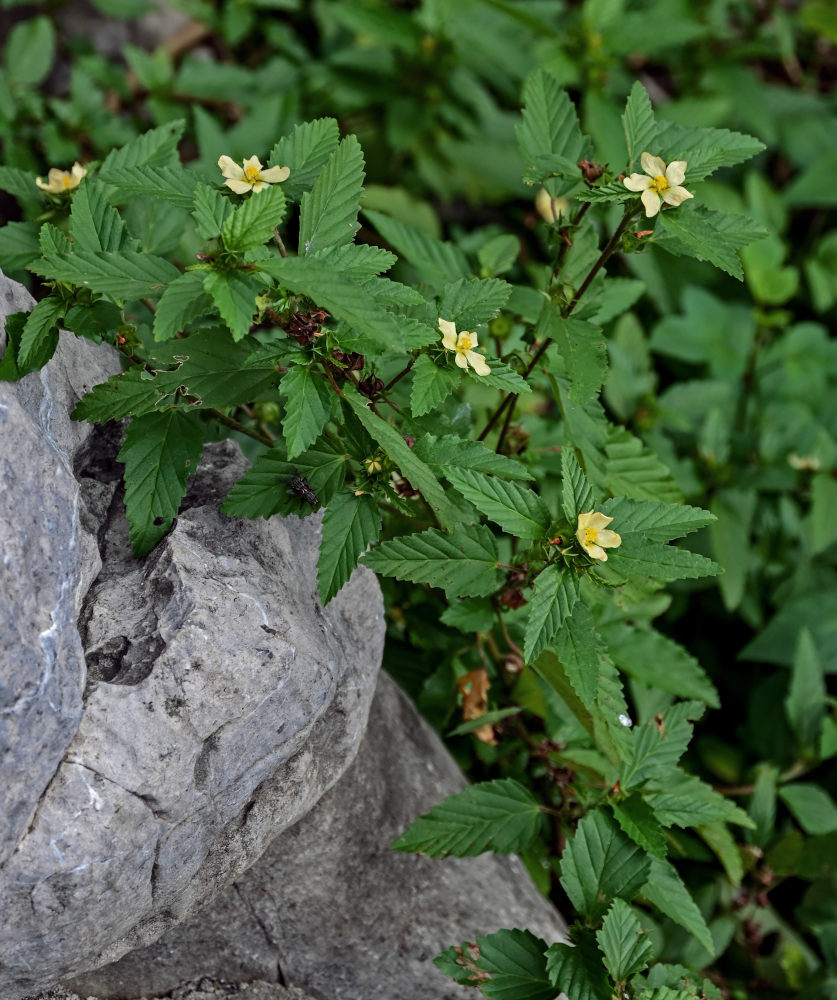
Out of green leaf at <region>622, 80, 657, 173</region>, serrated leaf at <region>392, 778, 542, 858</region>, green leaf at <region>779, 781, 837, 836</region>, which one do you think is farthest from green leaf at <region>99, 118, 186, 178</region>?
green leaf at <region>779, 781, 837, 836</region>

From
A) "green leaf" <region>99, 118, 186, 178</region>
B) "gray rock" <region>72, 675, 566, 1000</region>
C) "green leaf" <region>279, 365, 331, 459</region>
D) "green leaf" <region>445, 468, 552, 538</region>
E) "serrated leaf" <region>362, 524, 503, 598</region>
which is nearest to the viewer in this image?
"green leaf" <region>279, 365, 331, 459</region>

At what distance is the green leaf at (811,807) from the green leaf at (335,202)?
248 centimetres

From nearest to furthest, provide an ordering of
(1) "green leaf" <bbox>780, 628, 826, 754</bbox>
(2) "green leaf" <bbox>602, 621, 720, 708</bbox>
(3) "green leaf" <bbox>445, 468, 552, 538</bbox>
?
(3) "green leaf" <bbox>445, 468, 552, 538</bbox> < (2) "green leaf" <bbox>602, 621, 720, 708</bbox> < (1) "green leaf" <bbox>780, 628, 826, 754</bbox>

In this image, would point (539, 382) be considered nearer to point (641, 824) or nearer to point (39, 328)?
point (641, 824)

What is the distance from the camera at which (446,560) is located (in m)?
2.27

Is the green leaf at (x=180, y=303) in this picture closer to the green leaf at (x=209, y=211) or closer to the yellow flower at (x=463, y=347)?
the green leaf at (x=209, y=211)

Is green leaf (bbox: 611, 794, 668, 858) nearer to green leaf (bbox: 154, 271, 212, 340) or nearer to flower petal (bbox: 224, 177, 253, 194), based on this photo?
green leaf (bbox: 154, 271, 212, 340)

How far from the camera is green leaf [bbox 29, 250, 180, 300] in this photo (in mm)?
1822

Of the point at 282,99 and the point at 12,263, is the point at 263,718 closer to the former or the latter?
the point at 12,263

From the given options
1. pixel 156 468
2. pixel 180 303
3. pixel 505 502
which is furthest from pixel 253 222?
pixel 505 502

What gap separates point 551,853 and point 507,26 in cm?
377

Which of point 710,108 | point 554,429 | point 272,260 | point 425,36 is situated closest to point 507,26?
point 425,36

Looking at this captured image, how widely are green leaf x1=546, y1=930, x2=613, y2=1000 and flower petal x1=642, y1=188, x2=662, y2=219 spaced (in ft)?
5.14

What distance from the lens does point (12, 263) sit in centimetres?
238
